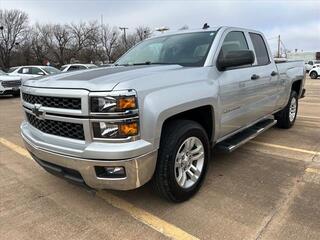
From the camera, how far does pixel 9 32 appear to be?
59.4 meters

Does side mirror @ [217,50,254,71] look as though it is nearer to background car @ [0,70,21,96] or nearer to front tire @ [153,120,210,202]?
front tire @ [153,120,210,202]

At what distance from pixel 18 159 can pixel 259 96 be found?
12.1 feet

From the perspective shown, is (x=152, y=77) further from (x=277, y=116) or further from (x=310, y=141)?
(x=277, y=116)

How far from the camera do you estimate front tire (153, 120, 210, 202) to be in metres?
3.23

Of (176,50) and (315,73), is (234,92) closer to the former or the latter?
(176,50)

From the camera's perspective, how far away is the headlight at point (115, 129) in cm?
282

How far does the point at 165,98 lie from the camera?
310 centimetres

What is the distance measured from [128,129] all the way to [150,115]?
0.24 metres

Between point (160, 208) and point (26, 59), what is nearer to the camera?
point (160, 208)

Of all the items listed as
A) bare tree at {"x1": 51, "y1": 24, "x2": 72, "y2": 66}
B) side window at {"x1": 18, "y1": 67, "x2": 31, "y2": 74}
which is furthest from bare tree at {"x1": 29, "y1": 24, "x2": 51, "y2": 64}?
side window at {"x1": 18, "y1": 67, "x2": 31, "y2": 74}

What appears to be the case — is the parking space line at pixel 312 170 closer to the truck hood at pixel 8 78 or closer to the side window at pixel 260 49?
the side window at pixel 260 49

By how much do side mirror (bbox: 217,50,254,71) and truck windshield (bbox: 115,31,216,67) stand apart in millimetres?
205

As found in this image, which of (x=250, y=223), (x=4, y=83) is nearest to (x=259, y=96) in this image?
(x=250, y=223)

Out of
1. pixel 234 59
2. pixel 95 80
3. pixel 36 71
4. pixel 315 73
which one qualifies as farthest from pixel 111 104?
pixel 315 73
